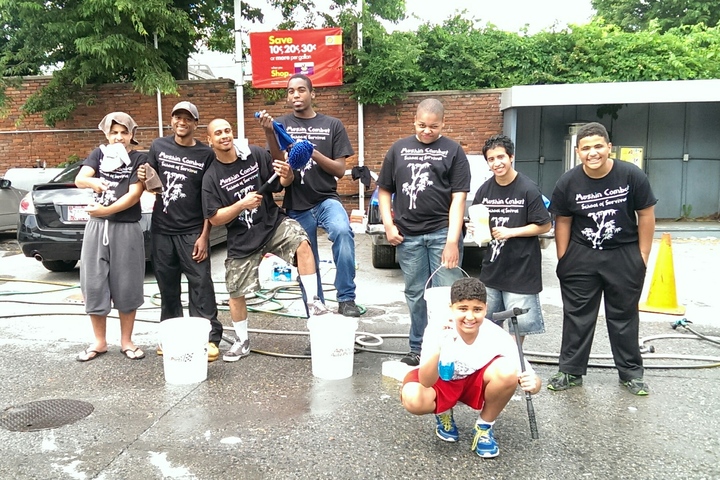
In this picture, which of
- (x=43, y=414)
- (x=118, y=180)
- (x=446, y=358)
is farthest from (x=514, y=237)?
(x=43, y=414)

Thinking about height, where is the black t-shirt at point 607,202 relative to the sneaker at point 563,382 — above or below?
above

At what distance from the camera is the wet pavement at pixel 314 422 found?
10.2ft

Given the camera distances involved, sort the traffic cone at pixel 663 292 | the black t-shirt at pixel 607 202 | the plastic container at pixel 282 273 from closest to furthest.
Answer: the black t-shirt at pixel 607 202 < the traffic cone at pixel 663 292 < the plastic container at pixel 282 273

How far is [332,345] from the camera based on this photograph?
14.1 ft

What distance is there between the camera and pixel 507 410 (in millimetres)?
3855

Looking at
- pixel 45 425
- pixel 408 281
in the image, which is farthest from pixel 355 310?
pixel 45 425

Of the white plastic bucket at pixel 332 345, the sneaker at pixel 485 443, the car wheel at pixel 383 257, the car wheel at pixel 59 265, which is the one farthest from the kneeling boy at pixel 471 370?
the car wheel at pixel 59 265

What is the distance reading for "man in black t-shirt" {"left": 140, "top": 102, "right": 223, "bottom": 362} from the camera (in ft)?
15.5

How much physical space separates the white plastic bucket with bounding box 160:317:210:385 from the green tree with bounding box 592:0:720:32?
21.6 m

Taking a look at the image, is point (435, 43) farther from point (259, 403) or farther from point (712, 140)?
point (259, 403)

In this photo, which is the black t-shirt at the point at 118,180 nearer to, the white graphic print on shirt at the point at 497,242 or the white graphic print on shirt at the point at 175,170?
the white graphic print on shirt at the point at 175,170

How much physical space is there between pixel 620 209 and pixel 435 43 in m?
10.2

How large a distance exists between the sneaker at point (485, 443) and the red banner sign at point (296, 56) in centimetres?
1052

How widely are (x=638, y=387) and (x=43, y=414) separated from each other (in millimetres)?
3835
